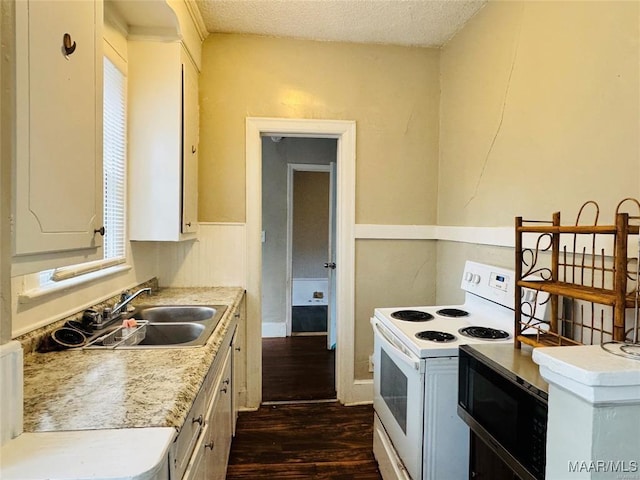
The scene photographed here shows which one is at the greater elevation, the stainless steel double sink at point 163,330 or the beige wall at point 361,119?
the beige wall at point 361,119

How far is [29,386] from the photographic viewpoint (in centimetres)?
104

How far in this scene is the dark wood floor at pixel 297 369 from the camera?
2930 mm

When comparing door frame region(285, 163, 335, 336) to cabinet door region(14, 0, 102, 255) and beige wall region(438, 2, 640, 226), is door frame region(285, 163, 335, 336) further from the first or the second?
cabinet door region(14, 0, 102, 255)

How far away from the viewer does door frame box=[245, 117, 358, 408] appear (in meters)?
2.62

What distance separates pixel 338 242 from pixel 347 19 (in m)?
1.47

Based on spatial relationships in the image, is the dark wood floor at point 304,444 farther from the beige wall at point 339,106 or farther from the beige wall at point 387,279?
the beige wall at point 339,106

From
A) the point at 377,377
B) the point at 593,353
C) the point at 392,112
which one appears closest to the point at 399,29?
the point at 392,112

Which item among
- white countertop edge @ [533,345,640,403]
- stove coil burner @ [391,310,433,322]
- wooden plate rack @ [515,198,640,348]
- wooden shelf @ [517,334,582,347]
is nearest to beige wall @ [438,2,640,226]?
wooden plate rack @ [515,198,640,348]

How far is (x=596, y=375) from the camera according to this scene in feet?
2.01

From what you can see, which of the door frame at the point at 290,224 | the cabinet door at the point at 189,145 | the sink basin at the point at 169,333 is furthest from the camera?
the door frame at the point at 290,224

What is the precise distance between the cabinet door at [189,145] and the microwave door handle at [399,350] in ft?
4.11

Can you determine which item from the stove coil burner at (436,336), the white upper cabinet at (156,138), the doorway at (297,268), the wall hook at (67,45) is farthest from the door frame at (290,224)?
the wall hook at (67,45)

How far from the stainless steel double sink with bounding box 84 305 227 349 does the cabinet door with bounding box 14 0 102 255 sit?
20.7 inches

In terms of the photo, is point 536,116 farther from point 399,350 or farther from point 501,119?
point 399,350
